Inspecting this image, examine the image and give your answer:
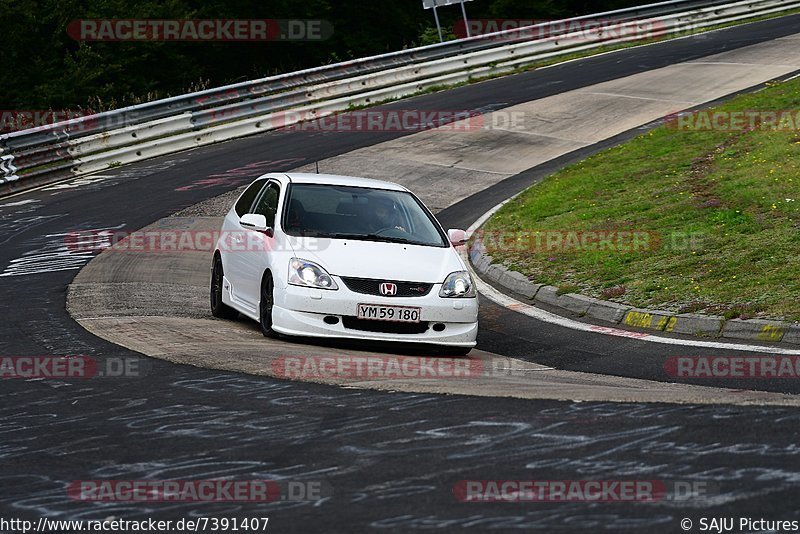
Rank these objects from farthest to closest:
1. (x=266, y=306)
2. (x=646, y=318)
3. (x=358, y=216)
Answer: (x=646, y=318), (x=358, y=216), (x=266, y=306)

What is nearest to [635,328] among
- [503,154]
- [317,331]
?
[317,331]

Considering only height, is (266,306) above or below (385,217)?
below

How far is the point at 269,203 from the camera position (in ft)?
38.3

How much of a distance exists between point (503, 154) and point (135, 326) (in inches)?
518

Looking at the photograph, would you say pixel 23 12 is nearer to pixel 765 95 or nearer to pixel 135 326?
pixel 765 95

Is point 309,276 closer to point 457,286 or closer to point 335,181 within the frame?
point 457,286

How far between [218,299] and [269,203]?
46.6 inches

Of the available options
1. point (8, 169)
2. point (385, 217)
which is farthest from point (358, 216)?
point (8, 169)

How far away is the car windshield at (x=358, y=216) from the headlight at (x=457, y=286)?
0.66 m

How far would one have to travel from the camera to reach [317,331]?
394 inches

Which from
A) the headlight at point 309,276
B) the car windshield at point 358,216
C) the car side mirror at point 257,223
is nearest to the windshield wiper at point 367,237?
the car windshield at point 358,216

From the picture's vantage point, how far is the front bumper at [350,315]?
9984 millimetres

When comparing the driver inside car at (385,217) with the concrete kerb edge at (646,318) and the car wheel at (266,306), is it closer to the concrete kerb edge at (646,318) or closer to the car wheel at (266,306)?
the car wheel at (266,306)

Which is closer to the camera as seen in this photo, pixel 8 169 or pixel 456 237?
pixel 456 237
